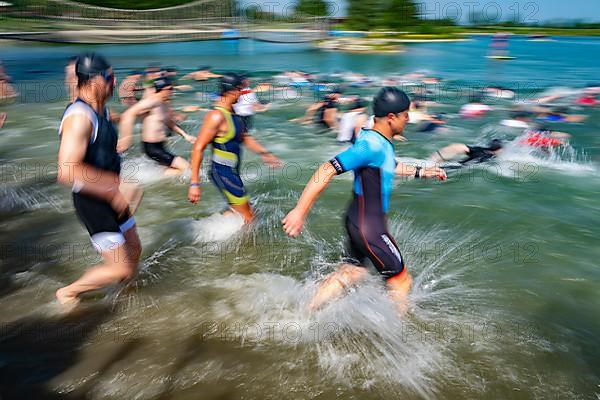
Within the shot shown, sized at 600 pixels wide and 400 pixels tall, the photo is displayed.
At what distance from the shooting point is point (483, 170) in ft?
30.6

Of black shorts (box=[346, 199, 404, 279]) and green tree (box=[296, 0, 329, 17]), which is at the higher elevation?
green tree (box=[296, 0, 329, 17])

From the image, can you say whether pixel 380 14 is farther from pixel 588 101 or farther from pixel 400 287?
pixel 400 287

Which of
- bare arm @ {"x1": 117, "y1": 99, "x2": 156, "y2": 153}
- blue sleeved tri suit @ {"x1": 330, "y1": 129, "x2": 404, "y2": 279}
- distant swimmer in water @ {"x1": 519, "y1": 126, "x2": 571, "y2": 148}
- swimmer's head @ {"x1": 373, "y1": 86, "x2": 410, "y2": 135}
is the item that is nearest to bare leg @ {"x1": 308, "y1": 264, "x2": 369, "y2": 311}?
blue sleeved tri suit @ {"x1": 330, "y1": 129, "x2": 404, "y2": 279}

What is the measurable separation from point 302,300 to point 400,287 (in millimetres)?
1125

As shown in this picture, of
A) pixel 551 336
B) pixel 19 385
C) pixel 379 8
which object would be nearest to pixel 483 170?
pixel 551 336

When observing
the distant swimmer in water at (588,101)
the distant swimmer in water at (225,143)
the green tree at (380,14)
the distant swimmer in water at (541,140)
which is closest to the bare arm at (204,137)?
the distant swimmer in water at (225,143)

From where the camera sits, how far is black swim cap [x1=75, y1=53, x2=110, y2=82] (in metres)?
3.14

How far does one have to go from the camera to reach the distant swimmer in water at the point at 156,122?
6.40 meters

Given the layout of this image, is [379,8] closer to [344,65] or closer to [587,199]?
[344,65]

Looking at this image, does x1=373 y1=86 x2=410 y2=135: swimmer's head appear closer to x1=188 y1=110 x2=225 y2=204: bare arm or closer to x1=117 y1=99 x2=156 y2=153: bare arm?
x1=188 y1=110 x2=225 y2=204: bare arm

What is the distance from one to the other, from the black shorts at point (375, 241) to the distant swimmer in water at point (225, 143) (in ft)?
6.07

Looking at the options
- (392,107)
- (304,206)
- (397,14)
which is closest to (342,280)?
(304,206)

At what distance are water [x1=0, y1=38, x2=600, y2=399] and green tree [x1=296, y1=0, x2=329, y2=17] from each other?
71.3m

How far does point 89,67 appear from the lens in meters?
3.14
